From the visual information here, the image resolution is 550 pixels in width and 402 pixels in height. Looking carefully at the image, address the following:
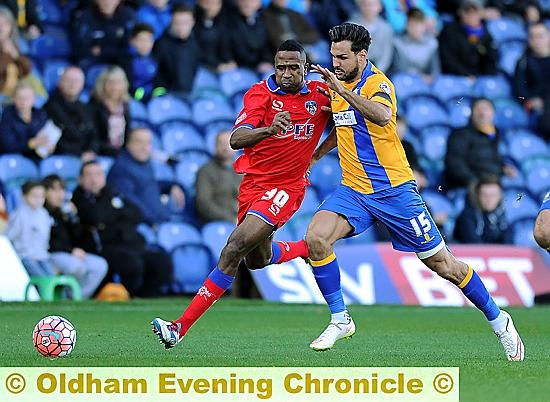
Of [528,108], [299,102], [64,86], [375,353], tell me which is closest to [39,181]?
[64,86]

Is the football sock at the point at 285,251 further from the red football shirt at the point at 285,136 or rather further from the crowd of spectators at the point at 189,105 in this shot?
the crowd of spectators at the point at 189,105

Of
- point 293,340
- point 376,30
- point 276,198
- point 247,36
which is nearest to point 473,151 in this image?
point 376,30

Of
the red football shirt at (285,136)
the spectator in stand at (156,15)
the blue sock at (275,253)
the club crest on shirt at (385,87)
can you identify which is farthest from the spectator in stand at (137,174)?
the club crest on shirt at (385,87)

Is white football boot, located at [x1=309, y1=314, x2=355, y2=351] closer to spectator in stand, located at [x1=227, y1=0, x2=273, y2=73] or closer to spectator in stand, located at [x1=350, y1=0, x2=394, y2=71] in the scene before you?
spectator in stand, located at [x1=227, y1=0, x2=273, y2=73]

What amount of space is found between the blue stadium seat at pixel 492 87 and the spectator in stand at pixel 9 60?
7.22m

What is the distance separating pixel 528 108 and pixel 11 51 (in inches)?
325

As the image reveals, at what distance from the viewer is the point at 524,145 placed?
67.1 ft

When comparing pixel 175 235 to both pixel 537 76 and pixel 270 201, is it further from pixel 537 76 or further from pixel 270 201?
pixel 537 76

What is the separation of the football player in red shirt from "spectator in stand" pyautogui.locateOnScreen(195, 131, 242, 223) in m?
6.06

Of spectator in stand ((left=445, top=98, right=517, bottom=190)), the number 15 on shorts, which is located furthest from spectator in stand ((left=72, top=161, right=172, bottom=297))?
the number 15 on shorts

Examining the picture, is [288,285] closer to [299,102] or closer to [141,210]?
[141,210]

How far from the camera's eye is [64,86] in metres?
17.1

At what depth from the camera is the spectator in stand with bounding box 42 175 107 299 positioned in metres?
15.9

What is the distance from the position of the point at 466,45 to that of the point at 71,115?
22.4 feet
